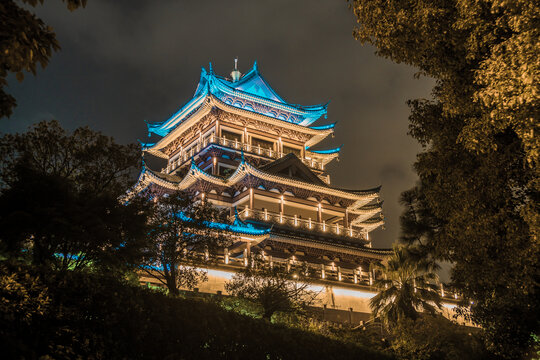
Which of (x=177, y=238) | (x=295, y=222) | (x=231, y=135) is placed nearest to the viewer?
(x=177, y=238)

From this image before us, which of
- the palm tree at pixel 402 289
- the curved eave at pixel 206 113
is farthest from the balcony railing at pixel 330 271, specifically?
the curved eave at pixel 206 113

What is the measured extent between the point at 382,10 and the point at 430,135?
11.6 feet

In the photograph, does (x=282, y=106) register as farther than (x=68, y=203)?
Yes

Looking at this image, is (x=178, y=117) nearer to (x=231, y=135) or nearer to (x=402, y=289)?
(x=231, y=135)

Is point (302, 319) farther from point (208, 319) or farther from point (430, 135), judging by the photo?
point (430, 135)

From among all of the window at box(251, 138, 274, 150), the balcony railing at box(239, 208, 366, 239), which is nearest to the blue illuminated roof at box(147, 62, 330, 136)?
the window at box(251, 138, 274, 150)

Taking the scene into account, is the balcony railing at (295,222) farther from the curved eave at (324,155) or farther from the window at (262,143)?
the curved eave at (324,155)

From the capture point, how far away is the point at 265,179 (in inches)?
1361

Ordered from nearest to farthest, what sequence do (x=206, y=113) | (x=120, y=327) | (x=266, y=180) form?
(x=120, y=327), (x=266, y=180), (x=206, y=113)

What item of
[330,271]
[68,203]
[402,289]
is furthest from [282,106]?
[68,203]

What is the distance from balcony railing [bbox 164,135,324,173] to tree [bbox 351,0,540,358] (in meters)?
26.4

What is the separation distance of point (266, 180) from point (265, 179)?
11.7 inches

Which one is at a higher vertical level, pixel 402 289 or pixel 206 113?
pixel 206 113

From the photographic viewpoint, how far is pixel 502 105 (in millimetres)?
9344
